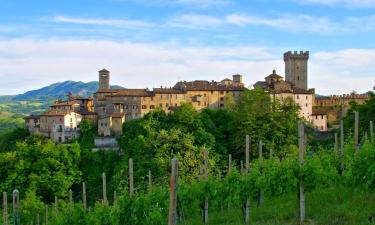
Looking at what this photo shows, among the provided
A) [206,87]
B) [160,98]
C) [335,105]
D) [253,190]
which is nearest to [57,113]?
[160,98]

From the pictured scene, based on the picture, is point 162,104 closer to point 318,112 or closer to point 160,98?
point 160,98

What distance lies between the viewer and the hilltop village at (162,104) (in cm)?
7100

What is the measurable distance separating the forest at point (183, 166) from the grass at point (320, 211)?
52mm

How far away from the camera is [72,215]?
1803 centimetres

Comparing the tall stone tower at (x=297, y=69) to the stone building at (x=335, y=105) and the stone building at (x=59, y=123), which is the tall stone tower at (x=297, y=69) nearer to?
the stone building at (x=335, y=105)

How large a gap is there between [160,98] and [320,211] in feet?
194

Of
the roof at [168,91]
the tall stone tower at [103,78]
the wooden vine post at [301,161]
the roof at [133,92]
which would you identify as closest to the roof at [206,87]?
the roof at [168,91]

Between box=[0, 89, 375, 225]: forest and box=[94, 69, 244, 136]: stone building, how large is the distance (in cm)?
290

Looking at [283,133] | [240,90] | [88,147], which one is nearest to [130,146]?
[88,147]

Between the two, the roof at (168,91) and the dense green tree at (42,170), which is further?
the roof at (168,91)

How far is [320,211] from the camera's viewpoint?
14242 millimetres

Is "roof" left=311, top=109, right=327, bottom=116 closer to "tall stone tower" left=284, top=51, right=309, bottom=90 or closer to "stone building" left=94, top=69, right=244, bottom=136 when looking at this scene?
"stone building" left=94, top=69, right=244, bottom=136

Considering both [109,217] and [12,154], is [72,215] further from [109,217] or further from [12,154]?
[12,154]

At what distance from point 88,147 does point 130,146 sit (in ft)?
31.7
